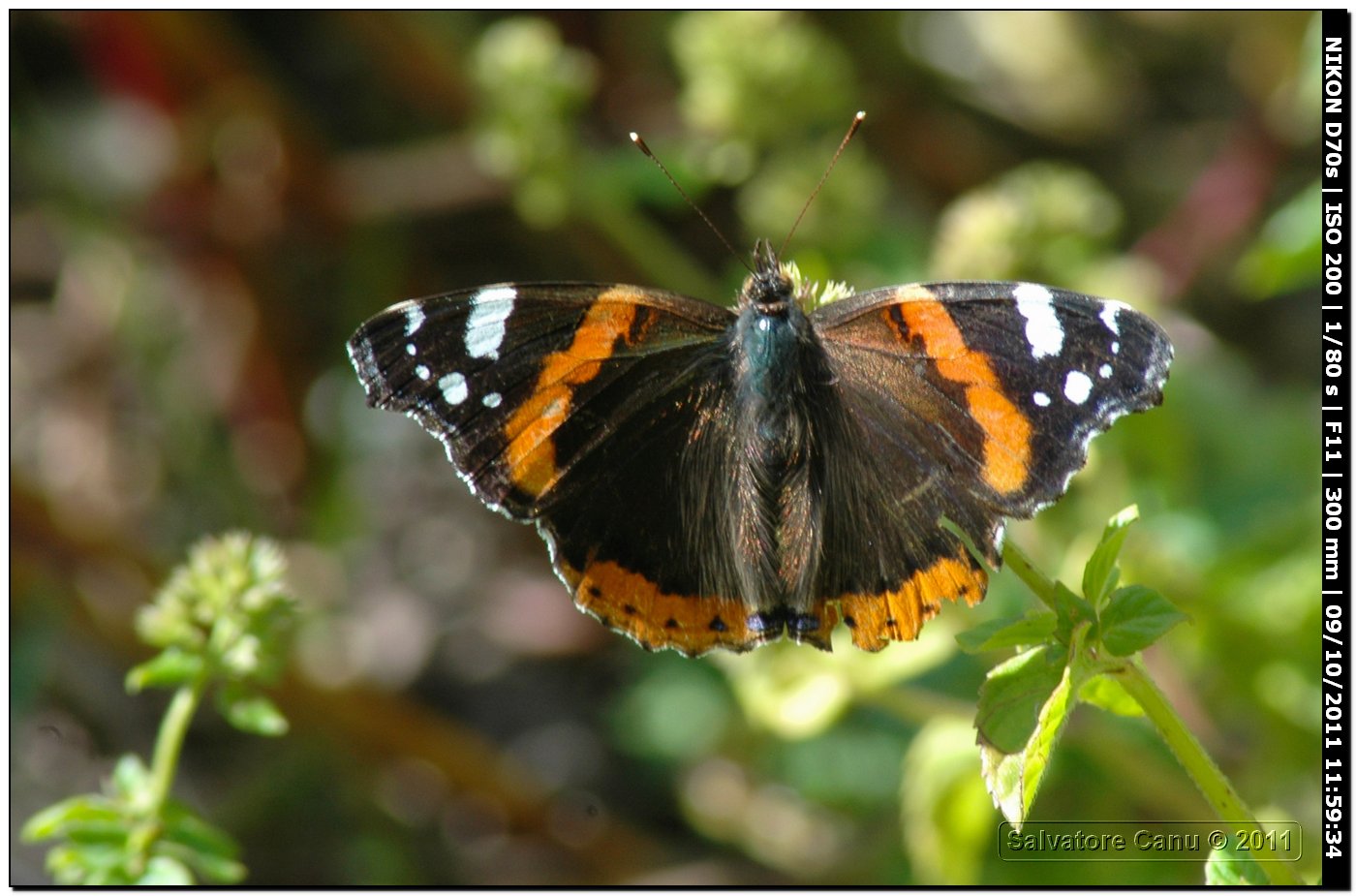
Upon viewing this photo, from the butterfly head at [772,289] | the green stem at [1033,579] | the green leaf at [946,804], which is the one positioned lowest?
the green stem at [1033,579]

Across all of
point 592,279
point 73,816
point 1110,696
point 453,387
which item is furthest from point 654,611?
point 592,279

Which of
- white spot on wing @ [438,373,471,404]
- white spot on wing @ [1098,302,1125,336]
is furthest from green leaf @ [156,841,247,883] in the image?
white spot on wing @ [1098,302,1125,336]

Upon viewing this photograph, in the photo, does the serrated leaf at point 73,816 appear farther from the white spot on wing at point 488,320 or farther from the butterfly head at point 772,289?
the butterfly head at point 772,289

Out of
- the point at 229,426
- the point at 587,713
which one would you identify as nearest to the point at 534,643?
the point at 587,713

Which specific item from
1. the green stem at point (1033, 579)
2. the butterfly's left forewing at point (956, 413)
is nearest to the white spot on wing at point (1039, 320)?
the butterfly's left forewing at point (956, 413)

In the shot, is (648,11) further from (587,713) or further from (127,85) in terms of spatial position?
(587,713)

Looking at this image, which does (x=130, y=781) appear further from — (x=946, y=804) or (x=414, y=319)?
(x=946, y=804)
